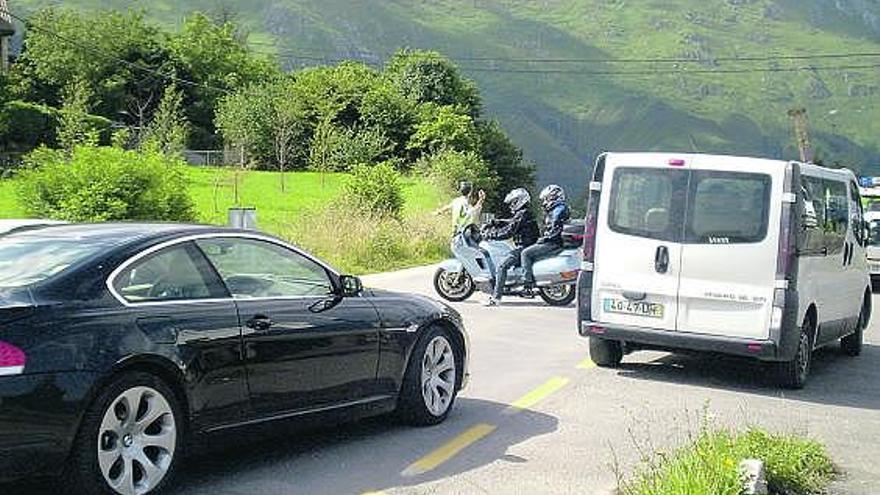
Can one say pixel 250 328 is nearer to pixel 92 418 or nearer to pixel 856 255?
pixel 92 418

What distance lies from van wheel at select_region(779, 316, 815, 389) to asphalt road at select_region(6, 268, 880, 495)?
0.43 ft

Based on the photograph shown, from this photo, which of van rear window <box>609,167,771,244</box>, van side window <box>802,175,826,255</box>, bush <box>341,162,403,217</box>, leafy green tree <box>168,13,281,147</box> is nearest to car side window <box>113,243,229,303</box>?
van rear window <box>609,167,771,244</box>

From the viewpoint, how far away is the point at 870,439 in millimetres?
8453

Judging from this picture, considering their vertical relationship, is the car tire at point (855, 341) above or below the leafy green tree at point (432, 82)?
below

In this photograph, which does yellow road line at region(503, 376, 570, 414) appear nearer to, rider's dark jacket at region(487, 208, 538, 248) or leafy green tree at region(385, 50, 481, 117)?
rider's dark jacket at region(487, 208, 538, 248)

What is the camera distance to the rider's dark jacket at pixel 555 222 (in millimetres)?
16672

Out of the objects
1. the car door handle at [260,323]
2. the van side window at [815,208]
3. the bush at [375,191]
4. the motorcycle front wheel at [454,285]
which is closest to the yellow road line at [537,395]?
the van side window at [815,208]

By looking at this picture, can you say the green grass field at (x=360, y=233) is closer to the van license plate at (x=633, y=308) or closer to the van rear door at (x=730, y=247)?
the van license plate at (x=633, y=308)

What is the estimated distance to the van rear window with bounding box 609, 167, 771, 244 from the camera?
10336 mm

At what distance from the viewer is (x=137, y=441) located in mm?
5914

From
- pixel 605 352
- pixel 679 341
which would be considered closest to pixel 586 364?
pixel 605 352

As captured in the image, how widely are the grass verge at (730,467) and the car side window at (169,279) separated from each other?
8.47ft

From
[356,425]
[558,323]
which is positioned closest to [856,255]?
[558,323]

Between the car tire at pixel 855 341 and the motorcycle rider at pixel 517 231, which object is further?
the motorcycle rider at pixel 517 231
